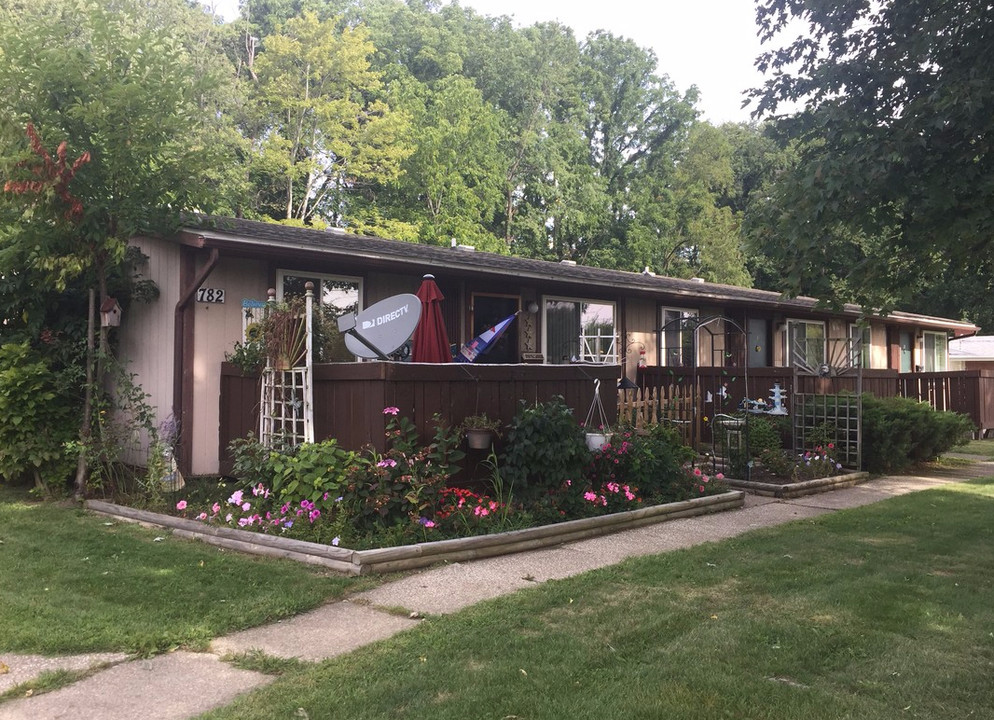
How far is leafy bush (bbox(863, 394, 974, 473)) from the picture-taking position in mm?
11148

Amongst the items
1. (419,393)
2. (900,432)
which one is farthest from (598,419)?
(900,432)

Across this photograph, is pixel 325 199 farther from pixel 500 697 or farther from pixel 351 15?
pixel 500 697

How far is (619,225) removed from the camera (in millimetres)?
37062

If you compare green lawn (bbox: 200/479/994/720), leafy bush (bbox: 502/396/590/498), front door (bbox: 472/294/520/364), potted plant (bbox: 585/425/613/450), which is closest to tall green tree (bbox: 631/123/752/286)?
front door (bbox: 472/294/520/364)

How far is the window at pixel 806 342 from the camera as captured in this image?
59.7ft

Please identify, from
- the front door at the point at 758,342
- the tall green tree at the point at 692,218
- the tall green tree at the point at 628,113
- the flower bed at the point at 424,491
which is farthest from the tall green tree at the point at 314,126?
the flower bed at the point at 424,491

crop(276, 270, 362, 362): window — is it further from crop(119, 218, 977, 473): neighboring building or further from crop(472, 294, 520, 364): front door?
crop(472, 294, 520, 364): front door

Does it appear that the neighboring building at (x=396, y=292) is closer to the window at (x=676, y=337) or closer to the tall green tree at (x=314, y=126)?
the window at (x=676, y=337)

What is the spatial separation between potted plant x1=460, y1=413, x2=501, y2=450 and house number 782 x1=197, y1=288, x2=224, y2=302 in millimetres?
3869

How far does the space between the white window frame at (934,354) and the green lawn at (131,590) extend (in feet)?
77.9

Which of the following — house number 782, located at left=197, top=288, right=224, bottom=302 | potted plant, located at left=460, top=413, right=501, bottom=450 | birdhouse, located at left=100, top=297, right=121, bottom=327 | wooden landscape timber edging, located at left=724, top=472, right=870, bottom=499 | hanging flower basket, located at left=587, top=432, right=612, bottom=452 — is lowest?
wooden landscape timber edging, located at left=724, top=472, right=870, bottom=499

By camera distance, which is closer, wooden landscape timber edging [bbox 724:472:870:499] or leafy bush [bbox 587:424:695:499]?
leafy bush [bbox 587:424:695:499]

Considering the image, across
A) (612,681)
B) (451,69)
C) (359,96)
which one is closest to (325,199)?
(359,96)

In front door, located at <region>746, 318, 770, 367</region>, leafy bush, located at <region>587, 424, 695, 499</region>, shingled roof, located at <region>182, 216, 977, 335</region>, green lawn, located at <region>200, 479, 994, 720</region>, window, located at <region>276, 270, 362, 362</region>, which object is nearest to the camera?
green lawn, located at <region>200, 479, 994, 720</region>
